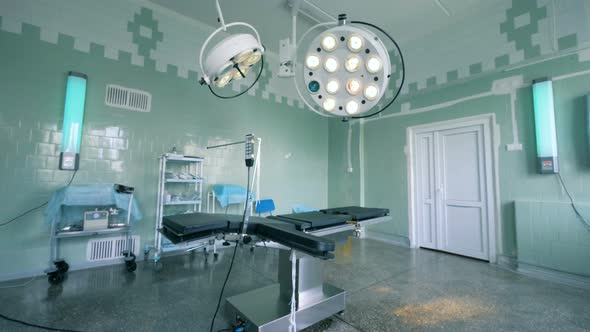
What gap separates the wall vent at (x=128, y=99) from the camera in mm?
2773

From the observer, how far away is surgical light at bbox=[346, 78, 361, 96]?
144 centimetres

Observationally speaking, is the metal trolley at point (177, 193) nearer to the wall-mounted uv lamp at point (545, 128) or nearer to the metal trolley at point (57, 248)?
the metal trolley at point (57, 248)

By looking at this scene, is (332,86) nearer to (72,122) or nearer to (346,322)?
(346,322)

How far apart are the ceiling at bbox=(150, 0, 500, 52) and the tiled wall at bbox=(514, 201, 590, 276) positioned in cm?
233

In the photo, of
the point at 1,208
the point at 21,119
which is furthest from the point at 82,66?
the point at 1,208

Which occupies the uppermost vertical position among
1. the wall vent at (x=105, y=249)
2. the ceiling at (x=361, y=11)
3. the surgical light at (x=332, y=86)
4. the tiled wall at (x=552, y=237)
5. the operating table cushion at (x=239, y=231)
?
the ceiling at (x=361, y=11)

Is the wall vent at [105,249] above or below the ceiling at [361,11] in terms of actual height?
below

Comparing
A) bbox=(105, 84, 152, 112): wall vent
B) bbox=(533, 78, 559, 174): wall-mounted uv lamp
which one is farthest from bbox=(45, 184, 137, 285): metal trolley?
bbox=(533, 78, 559, 174): wall-mounted uv lamp

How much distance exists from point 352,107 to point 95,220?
2566mm

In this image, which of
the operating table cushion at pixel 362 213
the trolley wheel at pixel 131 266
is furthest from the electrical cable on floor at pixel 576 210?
the trolley wheel at pixel 131 266

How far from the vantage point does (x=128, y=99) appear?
2867 mm

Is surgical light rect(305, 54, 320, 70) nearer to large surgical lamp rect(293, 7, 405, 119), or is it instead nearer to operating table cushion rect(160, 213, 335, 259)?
large surgical lamp rect(293, 7, 405, 119)

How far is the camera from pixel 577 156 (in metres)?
2.49

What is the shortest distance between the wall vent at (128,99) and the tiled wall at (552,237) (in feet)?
14.1
